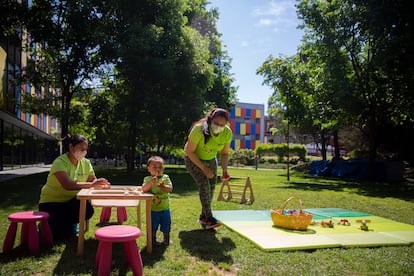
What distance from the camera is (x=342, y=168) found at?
2209cm

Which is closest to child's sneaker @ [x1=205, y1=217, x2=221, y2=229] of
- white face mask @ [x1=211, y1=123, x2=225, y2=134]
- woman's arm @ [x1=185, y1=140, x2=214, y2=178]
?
woman's arm @ [x1=185, y1=140, x2=214, y2=178]

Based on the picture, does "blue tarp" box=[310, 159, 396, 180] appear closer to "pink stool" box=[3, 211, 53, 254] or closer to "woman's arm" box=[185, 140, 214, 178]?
"woman's arm" box=[185, 140, 214, 178]

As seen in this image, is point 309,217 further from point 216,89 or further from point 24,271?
point 216,89

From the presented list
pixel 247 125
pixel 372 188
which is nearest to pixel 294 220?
pixel 372 188

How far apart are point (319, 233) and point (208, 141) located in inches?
94.2

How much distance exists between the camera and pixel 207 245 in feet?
14.8

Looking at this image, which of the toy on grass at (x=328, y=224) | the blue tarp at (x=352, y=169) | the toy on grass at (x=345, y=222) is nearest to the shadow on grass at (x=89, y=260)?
the toy on grass at (x=328, y=224)

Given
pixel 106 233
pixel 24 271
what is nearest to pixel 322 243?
pixel 106 233

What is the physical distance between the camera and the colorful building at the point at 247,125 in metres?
64.4

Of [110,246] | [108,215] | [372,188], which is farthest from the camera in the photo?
[372,188]

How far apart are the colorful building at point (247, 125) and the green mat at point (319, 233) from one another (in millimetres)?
57584

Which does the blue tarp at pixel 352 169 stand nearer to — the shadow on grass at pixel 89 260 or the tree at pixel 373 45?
the tree at pixel 373 45

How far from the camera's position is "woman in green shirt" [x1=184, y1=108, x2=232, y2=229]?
505 cm

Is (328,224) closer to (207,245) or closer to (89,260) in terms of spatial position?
(207,245)
